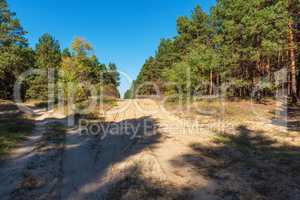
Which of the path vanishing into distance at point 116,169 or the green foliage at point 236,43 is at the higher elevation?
the green foliage at point 236,43

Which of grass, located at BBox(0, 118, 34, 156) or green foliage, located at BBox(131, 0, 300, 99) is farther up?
green foliage, located at BBox(131, 0, 300, 99)

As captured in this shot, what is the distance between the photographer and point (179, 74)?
27.1 metres

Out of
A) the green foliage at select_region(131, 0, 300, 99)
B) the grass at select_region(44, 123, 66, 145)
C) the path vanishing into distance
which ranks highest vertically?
the green foliage at select_region(131, 0, 300, 99)

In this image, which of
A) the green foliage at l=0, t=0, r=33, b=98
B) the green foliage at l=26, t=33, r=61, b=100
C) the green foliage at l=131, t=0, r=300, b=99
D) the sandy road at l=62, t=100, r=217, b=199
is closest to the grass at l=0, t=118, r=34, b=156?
the sandy road at l=62, t=100, r=217, b=199

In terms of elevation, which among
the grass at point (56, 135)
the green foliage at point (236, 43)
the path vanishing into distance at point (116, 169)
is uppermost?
the green foliage at point (236, 43)

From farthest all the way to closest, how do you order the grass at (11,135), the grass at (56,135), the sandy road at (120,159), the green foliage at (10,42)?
the green foliage at (10,42)
the grass at (56,135)
the grass at (11,135)
the sandy road at (120,159)

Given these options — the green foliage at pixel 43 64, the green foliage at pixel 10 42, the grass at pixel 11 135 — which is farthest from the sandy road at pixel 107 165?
the green foliage at pixel 43 64

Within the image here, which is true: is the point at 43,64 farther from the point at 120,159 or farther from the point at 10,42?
the point at 120,159

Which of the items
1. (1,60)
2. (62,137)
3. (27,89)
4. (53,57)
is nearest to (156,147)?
(62,137)

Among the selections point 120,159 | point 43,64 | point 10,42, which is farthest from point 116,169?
point 43,64

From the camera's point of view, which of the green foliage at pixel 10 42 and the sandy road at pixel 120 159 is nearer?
the sandy road at pixel 120 159

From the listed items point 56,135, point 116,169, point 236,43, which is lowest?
point 116,169

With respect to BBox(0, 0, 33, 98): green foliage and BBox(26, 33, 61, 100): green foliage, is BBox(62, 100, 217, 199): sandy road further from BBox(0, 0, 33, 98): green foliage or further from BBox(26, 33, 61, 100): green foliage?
BBox(26, 33, 61, 100): green foliage

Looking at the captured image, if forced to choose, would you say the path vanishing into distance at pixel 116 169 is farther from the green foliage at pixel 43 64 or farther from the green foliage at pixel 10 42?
the green foliage at pixel 43 64
